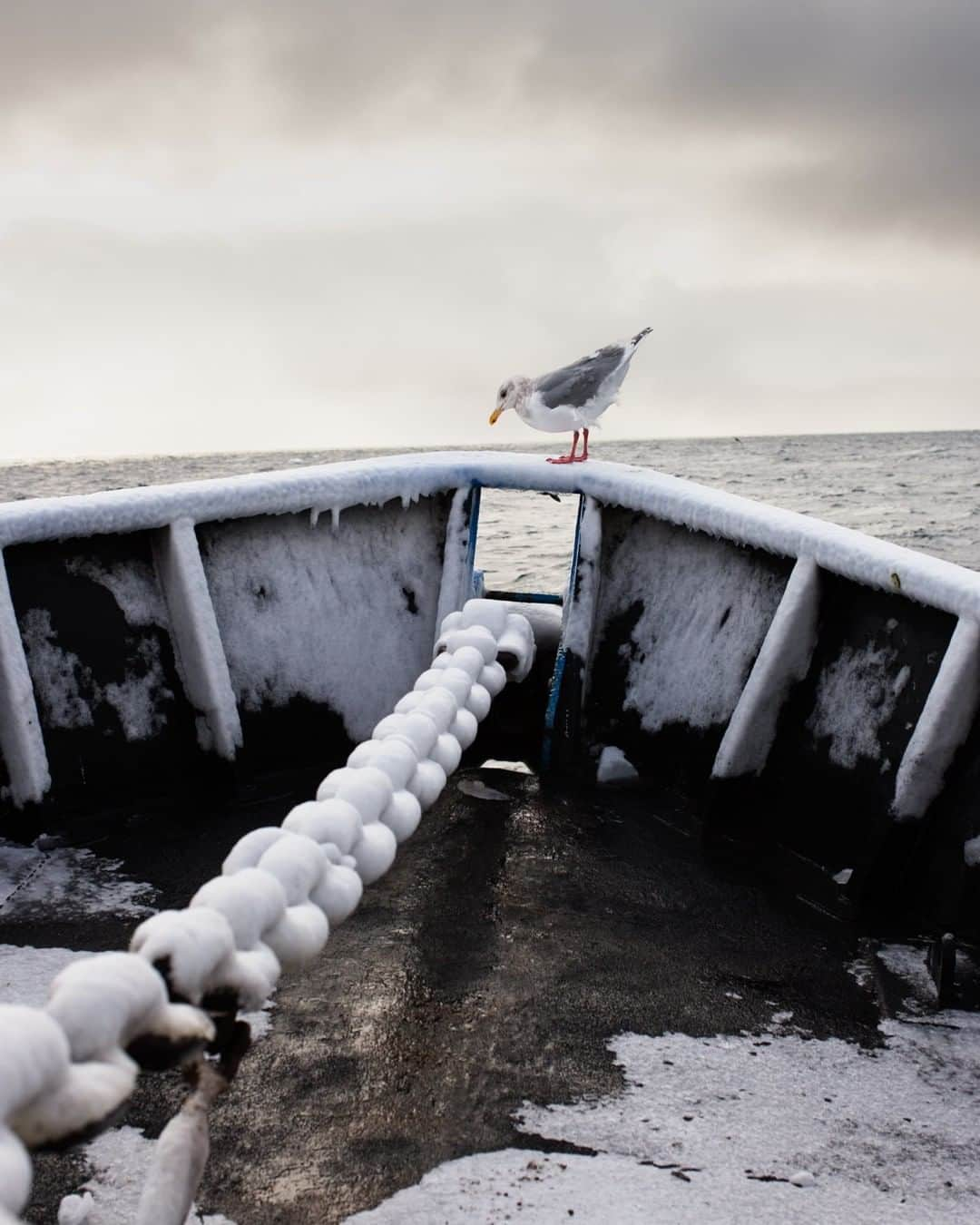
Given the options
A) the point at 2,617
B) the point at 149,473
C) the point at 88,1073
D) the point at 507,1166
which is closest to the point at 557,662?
the point at 2,617

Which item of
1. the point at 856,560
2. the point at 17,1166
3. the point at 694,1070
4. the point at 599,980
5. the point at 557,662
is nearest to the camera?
the point at 17,1166

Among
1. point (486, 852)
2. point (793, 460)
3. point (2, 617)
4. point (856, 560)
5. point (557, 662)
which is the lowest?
point (793, 460)

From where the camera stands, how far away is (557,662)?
12.2 ft

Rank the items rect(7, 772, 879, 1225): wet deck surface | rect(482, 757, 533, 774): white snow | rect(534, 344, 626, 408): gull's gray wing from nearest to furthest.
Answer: rect(7, 772, 879, 1225): wet deck surface → rect(482, 757, 533, 774): white snow → rect(534, 344, 626, 408): gull's gray wing

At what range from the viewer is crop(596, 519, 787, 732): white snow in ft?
11.0

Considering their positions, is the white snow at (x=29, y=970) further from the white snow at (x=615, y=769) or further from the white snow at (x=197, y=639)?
the white snow at (x=615, y=769)

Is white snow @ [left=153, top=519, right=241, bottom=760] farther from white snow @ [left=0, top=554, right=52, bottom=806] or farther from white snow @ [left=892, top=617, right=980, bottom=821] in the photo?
white snow @ [left=892, top=617, right=980, bottom=821]

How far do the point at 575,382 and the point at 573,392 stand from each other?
37mm

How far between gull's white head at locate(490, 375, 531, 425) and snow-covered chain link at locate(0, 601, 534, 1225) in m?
2.31

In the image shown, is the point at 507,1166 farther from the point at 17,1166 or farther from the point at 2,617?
the point at 2,617

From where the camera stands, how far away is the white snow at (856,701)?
2977 mm

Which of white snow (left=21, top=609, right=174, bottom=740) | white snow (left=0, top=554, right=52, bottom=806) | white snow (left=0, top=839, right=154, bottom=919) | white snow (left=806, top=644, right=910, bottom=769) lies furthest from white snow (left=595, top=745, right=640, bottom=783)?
white snow (left=0, top=554, right=52, bottom=806)

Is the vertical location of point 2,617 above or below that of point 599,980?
above

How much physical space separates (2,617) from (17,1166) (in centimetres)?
230
